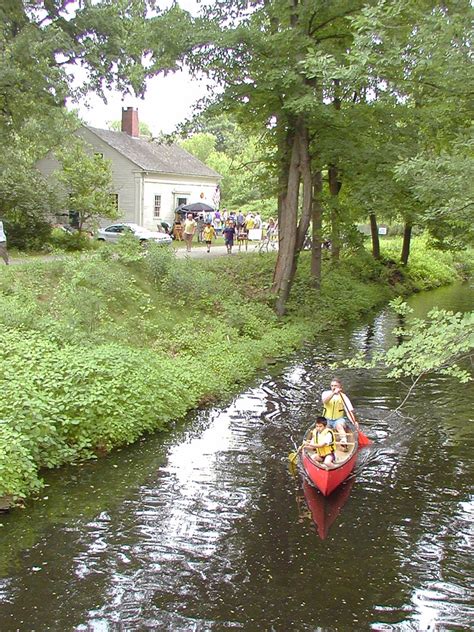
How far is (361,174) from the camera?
22.0m

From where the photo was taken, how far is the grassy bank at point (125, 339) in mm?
11562

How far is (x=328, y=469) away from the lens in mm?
10742

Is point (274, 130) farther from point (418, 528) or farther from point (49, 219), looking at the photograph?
point (418, 528)

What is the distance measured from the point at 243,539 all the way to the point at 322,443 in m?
2.75

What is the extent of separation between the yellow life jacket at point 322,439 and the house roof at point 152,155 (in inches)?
1308

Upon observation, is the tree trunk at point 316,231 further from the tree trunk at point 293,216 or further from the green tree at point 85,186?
the green tree at point 85,186

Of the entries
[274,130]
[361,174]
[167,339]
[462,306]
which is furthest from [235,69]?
[462,306]

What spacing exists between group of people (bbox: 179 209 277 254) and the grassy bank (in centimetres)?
311

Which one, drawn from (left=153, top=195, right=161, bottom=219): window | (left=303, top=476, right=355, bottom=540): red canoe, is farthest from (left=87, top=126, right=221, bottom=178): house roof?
(left=303, top=476, right=355, bottom=540): red canoe

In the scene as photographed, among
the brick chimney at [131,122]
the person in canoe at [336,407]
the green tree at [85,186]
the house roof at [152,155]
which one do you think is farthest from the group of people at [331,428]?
the brick chimney at [131,122]

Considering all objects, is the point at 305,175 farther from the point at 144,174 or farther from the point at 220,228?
the point at 220,228

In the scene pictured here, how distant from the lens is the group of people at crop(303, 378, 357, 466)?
37.9 ft

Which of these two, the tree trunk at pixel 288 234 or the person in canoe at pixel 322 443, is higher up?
the tree trunk at pixel 288 234

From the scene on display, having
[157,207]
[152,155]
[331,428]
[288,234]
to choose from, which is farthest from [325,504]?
[152,155]
